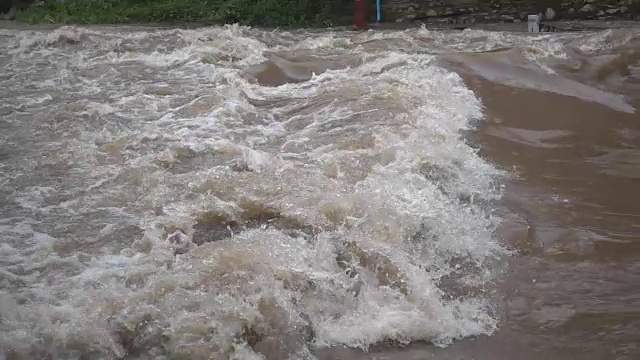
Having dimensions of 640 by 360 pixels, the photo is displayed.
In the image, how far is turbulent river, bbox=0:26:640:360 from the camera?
3.45 meters

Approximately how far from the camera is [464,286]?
3.87 metres

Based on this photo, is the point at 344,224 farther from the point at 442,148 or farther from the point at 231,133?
the point at 231,133

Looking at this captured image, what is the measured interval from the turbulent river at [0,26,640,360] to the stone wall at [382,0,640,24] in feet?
9.91

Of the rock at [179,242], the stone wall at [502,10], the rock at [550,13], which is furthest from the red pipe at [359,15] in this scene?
the rock at [179,242]

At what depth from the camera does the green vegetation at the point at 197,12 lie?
504 inches

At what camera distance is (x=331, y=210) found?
14.9ft

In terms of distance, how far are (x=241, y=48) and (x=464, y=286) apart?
6.60m

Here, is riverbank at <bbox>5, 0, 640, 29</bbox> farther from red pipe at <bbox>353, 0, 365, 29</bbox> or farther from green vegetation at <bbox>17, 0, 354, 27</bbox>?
red pipe at <bbox>353, 0, 365, 29</bbox>

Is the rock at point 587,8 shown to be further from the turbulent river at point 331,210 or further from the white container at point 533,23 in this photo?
the turbulent river at point 331,210

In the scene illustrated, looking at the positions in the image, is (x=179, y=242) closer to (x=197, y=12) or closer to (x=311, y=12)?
(x=311, y=12)

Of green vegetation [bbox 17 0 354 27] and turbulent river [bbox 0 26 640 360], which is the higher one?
green vegetation [bbox 17 0 354 27]

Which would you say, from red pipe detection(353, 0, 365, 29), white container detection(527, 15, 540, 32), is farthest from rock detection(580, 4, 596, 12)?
red pipe detection(353, 0, 365, 29)

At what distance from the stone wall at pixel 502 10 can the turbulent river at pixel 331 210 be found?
3.02 metres

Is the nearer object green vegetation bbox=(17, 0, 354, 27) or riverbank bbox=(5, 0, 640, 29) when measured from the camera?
riverbank bbox=(5, 0, 640, 29)
